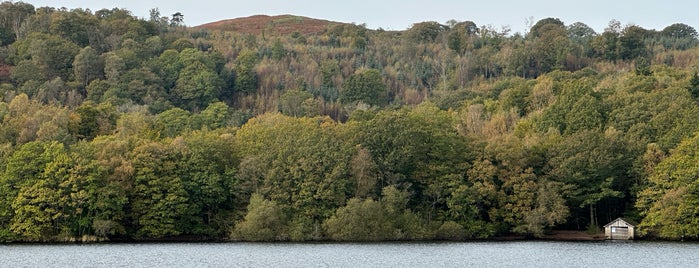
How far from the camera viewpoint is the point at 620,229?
8456 cm

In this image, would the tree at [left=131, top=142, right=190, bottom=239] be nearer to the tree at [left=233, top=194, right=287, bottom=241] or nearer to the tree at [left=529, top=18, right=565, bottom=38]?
the tree at [left=233, top=194, right=287, bottom=241]

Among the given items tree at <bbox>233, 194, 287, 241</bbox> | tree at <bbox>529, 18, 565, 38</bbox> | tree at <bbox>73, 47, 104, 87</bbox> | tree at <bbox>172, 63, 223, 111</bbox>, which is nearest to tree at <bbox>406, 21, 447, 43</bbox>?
tree at <bbox>529, 18, 565, 38</bbox>

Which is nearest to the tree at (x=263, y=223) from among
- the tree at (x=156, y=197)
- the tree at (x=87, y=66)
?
the tree at (x=156, y=197)

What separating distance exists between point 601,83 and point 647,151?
109ft

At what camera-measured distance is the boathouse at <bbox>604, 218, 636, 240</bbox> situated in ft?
275

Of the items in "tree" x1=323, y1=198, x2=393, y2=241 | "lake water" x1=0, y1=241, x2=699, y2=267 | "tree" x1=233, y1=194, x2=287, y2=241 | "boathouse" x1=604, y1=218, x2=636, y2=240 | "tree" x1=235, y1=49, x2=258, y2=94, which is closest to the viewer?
"lake water" x1=0, y1=241, x2=699, y2=267

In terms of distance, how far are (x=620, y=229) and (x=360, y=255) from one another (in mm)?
27164

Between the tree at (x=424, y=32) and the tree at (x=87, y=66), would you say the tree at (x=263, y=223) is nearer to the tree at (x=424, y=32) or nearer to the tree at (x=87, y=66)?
the tree at (x=87, y=66)

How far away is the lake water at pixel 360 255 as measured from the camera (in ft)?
197

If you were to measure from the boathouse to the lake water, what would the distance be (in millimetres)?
4655

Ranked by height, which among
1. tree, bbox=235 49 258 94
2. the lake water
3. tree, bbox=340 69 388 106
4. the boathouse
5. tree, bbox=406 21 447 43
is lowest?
the lake water

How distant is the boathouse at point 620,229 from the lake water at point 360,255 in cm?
465

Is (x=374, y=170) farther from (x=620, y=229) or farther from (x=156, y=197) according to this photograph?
(x=620, y=229)

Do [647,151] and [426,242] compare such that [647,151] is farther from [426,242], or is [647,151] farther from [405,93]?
[405,93]
